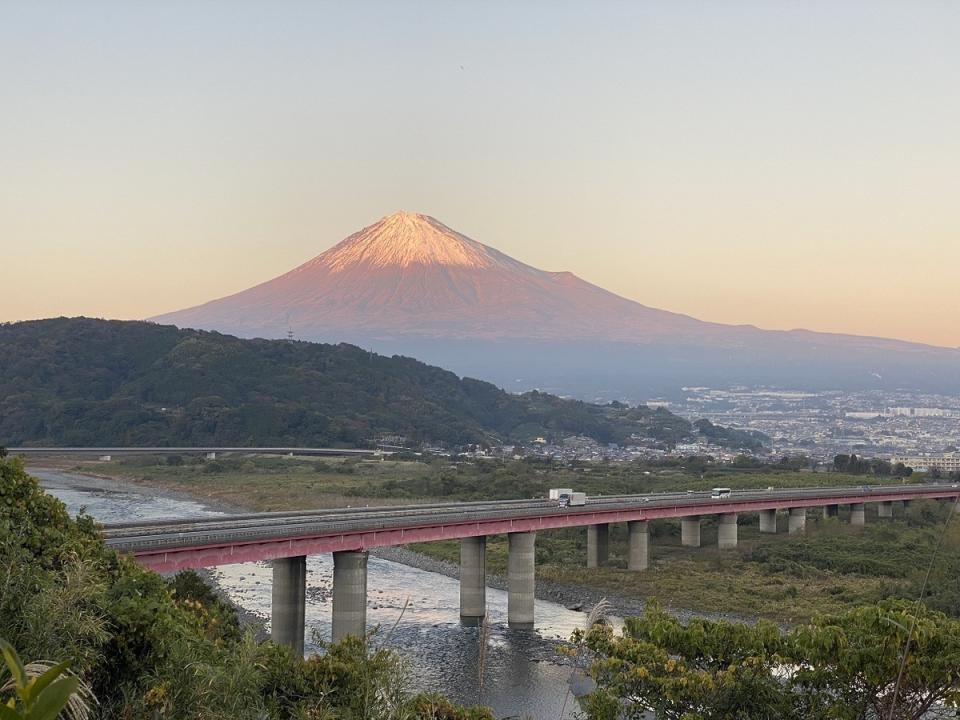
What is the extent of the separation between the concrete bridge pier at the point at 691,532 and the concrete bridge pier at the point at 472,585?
1005 inches

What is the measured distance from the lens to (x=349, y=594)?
41875 millimetres

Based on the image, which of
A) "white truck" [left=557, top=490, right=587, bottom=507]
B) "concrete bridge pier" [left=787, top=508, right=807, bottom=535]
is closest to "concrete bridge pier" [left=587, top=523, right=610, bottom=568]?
"white truck" [left=557, top=490, right=587, bottom=507]

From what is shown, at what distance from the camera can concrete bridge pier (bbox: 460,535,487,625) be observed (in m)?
48.5

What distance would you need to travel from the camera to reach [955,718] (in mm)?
19734

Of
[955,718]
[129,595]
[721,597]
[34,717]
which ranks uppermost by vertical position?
[34,717]

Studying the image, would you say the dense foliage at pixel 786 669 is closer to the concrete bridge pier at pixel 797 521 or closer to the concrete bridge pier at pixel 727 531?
the concrete bridge pier at pixel 727 531

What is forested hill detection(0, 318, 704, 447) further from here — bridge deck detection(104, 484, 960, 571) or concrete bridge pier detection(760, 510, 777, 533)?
bridge deck detection(104, 484, 960, 571)

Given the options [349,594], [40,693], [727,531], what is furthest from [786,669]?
[727,531]

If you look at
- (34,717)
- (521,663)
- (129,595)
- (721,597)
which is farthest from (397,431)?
(34,717)

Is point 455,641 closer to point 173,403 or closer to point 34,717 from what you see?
point 34,717

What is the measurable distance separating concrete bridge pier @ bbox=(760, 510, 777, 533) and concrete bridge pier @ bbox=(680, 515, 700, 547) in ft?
24.5

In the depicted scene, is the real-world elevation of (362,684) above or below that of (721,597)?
above

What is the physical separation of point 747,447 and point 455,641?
15908 cm

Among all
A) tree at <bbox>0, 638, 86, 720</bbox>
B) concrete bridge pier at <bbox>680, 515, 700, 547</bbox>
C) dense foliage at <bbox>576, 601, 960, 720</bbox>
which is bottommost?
concrete bridge pier at <bbox>680, 515, 700, 547</bbox>
